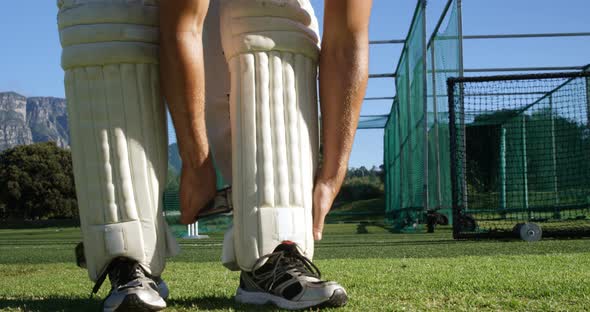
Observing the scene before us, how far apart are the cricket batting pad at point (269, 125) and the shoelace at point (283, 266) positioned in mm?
21

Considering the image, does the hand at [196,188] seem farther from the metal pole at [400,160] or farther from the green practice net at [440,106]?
the metal pole at [400,160]

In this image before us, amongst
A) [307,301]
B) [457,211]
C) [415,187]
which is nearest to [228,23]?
[307,301]

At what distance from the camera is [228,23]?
1.71 metres

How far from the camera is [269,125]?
1646 millimetres

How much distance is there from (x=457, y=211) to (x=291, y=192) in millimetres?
4966

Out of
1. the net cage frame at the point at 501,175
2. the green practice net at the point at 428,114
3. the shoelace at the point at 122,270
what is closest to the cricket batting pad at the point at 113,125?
the shoelace at the point at 122,270

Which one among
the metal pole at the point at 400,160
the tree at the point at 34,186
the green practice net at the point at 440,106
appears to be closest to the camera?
the green practice net at the point at 440,106

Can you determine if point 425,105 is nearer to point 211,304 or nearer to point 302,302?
point 211,304

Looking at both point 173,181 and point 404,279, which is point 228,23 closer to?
point 404,279

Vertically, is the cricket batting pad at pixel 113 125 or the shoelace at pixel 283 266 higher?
the cricket batting pad at pixel 113 125

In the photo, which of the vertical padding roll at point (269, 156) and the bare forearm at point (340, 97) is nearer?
the vertical padding roll at point (269, 156)

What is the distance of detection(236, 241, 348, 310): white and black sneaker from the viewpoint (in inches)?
61.9

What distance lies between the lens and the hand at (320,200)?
1.75 m

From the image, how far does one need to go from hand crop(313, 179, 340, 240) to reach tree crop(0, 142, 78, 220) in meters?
47.5
